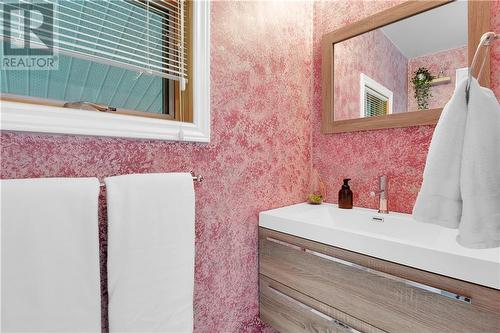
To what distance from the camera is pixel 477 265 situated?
0.70 metres

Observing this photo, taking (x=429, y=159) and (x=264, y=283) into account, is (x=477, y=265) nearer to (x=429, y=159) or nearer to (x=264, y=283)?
(x=429, y=159)

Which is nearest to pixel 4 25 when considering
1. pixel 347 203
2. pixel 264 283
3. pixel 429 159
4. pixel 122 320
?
pixel 122 320

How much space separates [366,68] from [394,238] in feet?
3.16

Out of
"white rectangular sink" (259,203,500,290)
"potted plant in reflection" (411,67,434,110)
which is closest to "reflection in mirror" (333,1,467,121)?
"potted plant in reflection" (411,67,434,110)

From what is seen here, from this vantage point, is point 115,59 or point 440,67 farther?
point 440,67

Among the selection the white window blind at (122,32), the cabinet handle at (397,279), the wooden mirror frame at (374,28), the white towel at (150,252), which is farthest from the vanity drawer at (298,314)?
the white window blind at (122,32)

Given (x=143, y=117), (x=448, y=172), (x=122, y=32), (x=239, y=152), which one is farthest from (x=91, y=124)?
(x=448, y=172)

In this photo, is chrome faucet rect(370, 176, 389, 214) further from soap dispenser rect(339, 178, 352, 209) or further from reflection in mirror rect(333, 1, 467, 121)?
reflection in mirror rect(333, 1, 467, 121)

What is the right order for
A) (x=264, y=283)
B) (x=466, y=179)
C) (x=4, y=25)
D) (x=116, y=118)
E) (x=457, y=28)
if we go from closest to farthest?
(x=466, y=179), (x=4, y=25), (x=116, y=118), (x=457, y=28), (x=264, y=283)

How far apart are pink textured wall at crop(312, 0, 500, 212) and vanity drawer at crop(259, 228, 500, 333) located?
541mm

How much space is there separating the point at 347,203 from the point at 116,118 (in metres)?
1.23

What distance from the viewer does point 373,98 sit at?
1.39 meters

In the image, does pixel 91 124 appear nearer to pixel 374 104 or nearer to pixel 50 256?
pixel 50 256

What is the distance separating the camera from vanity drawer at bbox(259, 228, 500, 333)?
719 mm
